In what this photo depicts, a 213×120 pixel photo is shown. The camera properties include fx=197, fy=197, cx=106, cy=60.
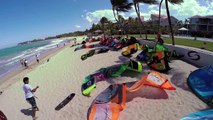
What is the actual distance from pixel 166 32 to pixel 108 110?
130 ft

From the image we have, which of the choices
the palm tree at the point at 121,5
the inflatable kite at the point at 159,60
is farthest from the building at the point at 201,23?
the inflatable kite at the point at 159,60

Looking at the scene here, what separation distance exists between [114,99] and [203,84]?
3.54 meters

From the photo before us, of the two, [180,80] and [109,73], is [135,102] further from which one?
[109,73]

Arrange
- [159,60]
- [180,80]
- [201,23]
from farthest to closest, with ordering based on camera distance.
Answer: [201,23], [159,60], [180,80]

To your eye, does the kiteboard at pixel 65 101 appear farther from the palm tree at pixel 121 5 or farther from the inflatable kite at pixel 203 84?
the palm tree at pixel 121 5

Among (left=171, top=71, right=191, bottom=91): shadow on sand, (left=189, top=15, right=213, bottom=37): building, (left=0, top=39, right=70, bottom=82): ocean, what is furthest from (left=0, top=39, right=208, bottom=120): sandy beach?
(left=189, top=15, right=213, bottom=37): building

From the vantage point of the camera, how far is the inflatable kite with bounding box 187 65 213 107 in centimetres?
692

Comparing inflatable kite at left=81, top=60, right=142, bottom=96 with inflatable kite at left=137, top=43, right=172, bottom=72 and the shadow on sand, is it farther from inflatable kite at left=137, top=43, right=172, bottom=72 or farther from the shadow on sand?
the shadow on sand

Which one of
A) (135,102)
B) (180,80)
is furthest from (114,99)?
(180,80)

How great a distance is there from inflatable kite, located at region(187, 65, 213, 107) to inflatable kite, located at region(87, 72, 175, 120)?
0.91 metres

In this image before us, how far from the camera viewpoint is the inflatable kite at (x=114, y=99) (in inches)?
264

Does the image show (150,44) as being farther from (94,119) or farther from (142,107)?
(94,119)

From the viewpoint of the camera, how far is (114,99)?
7449 millimetres

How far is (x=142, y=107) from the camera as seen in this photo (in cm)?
717
